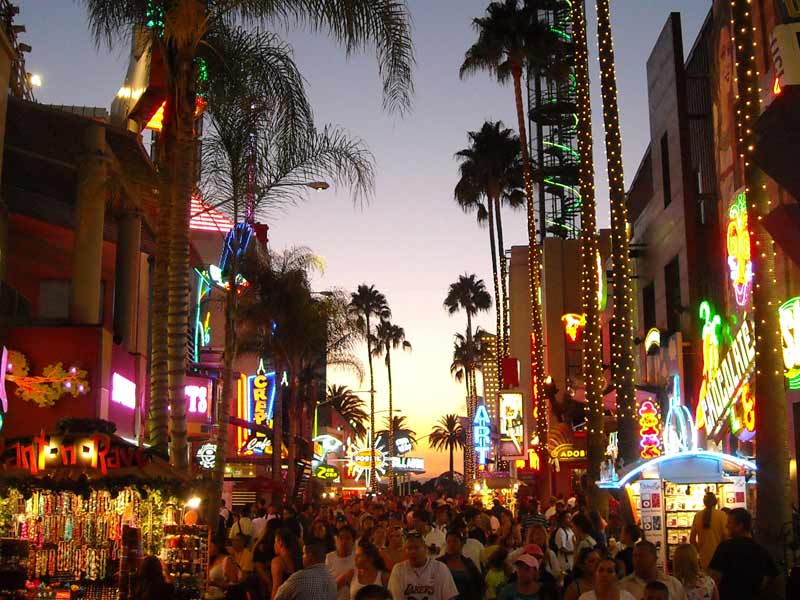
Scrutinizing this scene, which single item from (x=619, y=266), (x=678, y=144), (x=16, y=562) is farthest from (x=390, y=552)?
(x=678, y=144)

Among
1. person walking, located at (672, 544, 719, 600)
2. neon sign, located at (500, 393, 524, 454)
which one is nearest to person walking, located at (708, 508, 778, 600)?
person walking, located at (672, 544, 719, 600)

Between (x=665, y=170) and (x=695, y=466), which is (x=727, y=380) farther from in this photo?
(x=665, y=170)

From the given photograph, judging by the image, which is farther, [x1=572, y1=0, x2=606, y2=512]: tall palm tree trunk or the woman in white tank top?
[x1=572, y1=0, x2=606, y2=512]: tall palm tree trunk

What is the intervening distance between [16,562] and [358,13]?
33.4ft

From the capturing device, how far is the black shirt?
987 cm

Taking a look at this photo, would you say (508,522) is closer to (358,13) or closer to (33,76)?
(358,13)

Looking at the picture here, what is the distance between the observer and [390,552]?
1230 centimetres

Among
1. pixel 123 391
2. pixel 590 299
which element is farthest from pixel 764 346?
pixel 123 391

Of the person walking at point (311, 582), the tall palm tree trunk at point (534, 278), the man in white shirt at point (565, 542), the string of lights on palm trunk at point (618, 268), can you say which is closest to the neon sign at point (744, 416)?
the string of lights on palm trunk at point (618, 268)

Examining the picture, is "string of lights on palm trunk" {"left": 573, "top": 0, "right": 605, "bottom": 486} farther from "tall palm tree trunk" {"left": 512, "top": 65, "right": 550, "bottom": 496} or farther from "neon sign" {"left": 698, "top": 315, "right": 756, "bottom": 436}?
"tall palm tree trunk" {"left": 512, "top": 65, "right": 550, "bottom": 496}

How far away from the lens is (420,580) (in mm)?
9219

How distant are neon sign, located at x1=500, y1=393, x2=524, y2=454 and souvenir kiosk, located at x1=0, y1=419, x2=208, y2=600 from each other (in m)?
41.6

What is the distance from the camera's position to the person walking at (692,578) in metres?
9.16

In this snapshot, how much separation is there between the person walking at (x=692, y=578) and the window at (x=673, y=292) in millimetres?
20013
